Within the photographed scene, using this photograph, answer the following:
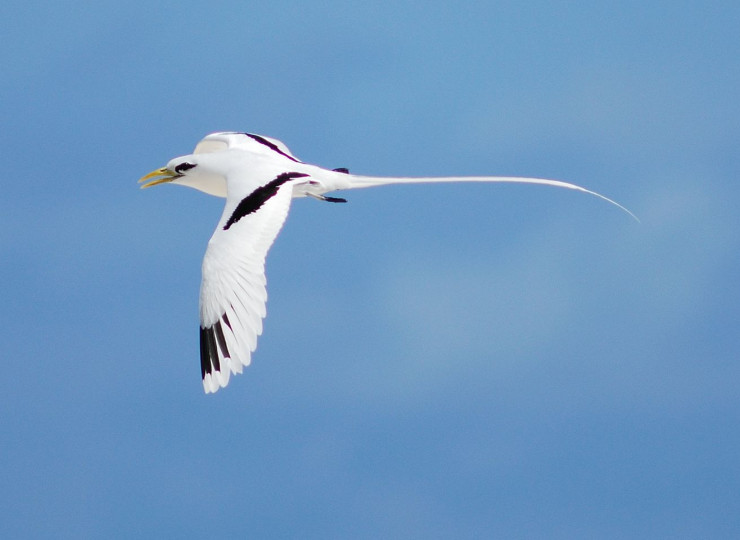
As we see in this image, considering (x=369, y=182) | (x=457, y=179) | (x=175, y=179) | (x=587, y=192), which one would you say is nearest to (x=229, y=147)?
(x=175, y=179)

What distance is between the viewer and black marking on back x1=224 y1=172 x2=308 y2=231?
15.5 m

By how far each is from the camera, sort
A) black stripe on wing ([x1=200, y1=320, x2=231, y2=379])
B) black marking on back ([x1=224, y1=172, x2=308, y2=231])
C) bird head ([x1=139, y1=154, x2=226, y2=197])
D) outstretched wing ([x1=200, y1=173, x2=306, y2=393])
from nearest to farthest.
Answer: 1. outstretched wing ([x1=200, y1=173, x2=306, y2=393])
2. black stripe on wing ([x1=200, y1=320, x2=231, y2=379])
3. black marking on back ([x1=224, y1=172, x2=308, y2=231])
4. bird head ([x1=139, y1=154, x2=226, y2=197])

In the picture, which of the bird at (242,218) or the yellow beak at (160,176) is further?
the yellow beak at (160,176)

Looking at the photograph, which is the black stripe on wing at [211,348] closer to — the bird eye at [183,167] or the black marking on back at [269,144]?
the bird eye at [183,167]

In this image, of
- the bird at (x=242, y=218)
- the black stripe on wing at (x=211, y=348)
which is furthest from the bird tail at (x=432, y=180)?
the black stripe on wing at (x=211, y=348)

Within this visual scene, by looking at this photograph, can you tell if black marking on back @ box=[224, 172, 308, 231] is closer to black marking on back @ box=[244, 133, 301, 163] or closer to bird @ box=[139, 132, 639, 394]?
bird @ box=[139, 132, 639, 394]

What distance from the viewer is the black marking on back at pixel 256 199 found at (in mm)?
15488

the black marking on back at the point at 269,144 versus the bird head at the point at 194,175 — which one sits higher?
the black marking on back at the point at 269,144

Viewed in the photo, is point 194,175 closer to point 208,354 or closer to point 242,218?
point 242,218

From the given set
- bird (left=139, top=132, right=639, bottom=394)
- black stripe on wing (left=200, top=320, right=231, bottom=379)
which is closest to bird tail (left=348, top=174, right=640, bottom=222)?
bird (left=139, top=132, right=639, bottom=394)

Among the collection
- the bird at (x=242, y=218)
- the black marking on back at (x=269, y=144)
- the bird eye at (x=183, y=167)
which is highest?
the black marking on back at (x=269, y=144)

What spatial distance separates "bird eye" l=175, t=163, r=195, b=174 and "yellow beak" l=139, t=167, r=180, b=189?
0.41ft

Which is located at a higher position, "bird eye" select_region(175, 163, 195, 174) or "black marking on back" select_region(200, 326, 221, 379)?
"bird eye" select_region(175, 163, 195, 174)

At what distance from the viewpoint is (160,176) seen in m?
18.5
